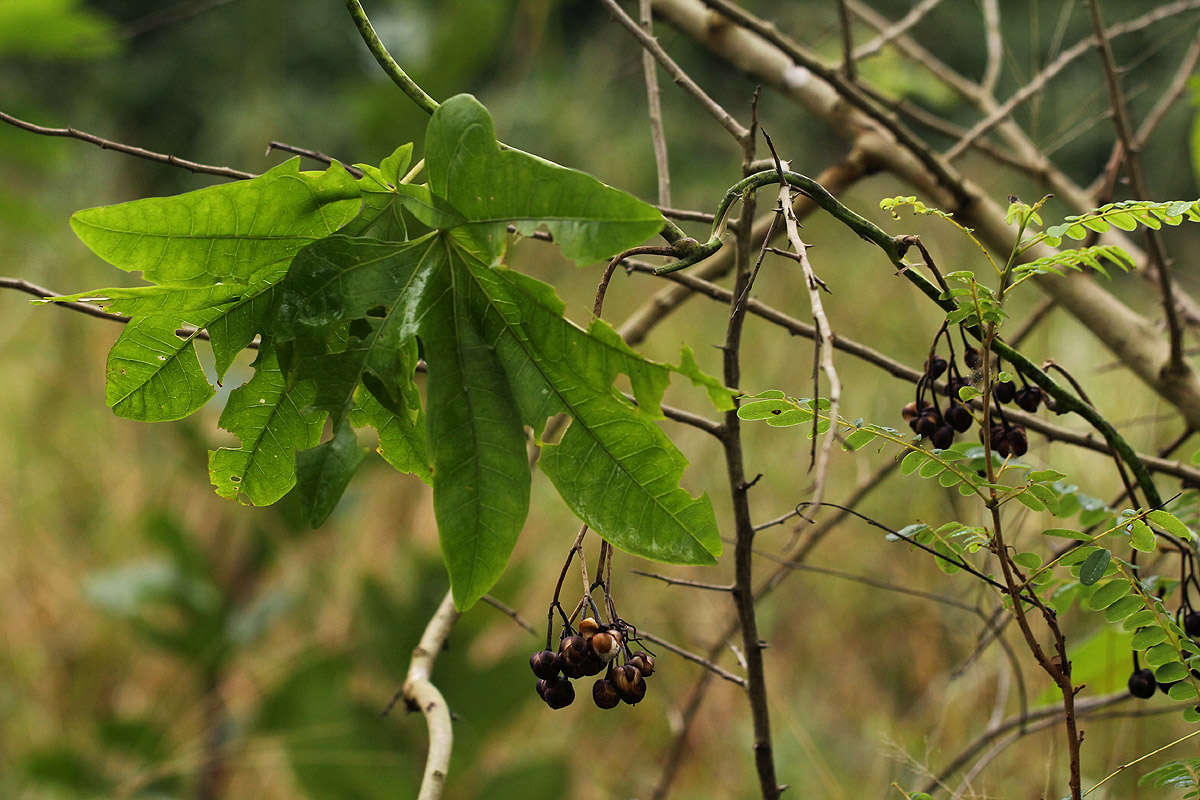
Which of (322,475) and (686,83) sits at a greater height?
(686,83)

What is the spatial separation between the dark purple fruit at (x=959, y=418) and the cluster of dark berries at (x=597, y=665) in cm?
26

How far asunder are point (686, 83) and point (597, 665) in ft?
1.43

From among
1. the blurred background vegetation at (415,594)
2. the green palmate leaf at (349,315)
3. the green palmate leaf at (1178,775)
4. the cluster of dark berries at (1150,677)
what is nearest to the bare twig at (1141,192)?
the blurred background vegetation at (415,594)

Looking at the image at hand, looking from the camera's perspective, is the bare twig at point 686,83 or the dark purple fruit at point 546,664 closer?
the dark purple fruit at point 546,664

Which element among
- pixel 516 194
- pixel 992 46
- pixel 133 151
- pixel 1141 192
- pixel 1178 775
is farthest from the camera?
pixel 992 46

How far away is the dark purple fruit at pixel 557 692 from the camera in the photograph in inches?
21.9

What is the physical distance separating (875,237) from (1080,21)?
236 inches

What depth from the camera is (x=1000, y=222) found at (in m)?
0.98

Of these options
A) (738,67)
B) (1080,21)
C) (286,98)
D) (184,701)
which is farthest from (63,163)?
(1080,21)

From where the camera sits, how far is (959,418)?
64 cm

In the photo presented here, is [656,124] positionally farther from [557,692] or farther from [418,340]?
[557,692]

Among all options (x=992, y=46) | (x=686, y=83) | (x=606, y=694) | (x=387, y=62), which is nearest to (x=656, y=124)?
(x=686, y=83)

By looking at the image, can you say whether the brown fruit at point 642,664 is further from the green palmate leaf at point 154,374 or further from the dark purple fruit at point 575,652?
the green palmate leaf at point 154,374

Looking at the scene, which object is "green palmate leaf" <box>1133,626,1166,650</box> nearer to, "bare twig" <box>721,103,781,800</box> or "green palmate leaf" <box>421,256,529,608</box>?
"bare twig" <box>721,103,781,800</box>
